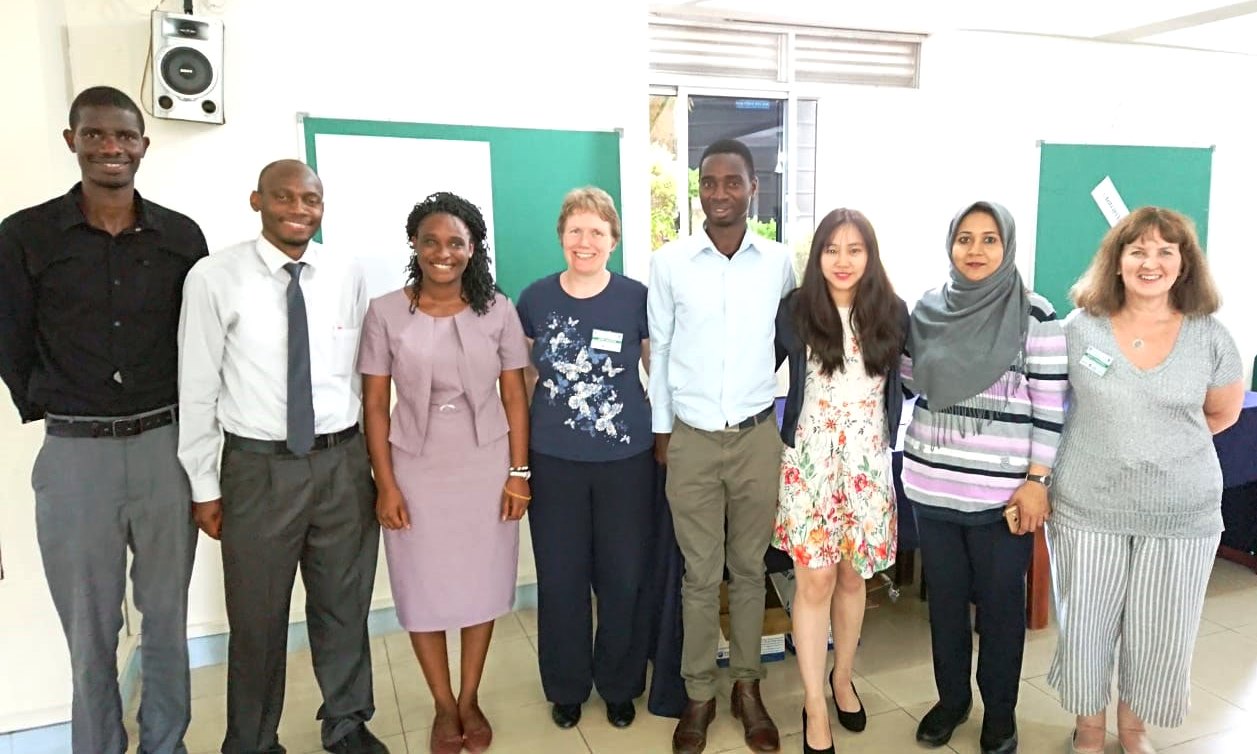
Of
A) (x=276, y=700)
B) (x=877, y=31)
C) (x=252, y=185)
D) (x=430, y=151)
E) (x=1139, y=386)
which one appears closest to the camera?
(x=1139, y=386)

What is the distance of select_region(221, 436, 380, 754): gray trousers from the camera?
2.13m

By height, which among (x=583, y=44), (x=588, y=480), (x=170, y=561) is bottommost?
(x=170, y=561)

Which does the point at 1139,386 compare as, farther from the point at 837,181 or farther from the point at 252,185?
the point at 252,185

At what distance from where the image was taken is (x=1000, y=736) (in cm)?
235

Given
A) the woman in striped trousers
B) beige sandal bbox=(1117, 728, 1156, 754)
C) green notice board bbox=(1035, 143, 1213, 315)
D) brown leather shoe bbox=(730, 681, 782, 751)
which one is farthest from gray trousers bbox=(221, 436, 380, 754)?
green notice board bbox=(1035, 143, 1213, 315)

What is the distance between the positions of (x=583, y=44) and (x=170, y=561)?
8.03 ft

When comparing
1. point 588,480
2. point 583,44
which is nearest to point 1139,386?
point 588,480

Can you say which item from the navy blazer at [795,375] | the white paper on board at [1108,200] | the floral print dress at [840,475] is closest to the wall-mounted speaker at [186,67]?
the navy blazer at [795,375]

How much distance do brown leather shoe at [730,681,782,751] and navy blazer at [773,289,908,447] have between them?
821mm

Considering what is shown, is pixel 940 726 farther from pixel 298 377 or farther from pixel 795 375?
pixel 298 377

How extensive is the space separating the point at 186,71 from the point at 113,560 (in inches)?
63.7

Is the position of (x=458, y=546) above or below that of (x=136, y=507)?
below

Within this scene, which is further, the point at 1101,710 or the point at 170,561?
the point at 1101,710

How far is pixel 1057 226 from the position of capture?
4.54m
